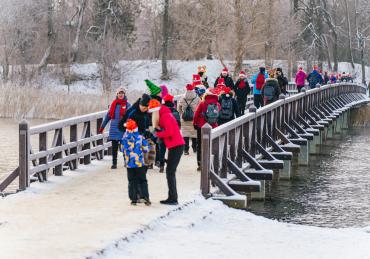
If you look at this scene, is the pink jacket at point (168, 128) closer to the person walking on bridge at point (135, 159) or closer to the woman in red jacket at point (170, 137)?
the woman in red jacket at point (170, 137)

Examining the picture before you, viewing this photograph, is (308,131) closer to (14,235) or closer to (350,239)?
(350,239)

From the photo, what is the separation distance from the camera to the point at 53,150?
15398mm

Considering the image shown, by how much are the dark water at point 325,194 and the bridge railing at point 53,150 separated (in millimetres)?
4002

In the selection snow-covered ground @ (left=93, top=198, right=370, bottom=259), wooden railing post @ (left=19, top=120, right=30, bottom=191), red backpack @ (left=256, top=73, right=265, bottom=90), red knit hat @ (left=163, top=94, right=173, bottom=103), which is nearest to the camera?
snow-covered ground @ (left=93, top=198, right=370, bottom=259)

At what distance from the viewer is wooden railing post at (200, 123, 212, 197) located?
13.8 metres

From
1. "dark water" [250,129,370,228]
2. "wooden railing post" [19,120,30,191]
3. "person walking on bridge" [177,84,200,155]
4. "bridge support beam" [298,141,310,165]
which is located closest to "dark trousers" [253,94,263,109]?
"dark water" [250,129,370,228]

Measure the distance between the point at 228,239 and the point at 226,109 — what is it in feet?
20.8

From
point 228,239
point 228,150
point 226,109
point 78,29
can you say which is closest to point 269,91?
point 226,109

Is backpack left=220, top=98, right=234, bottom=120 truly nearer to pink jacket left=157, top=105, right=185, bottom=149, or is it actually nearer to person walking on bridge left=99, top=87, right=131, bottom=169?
person walking on bridge left=99, top=87, right=131, bottom=169

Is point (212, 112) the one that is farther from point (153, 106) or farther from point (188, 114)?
point (153, 106)

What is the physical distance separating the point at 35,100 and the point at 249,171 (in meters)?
23.3

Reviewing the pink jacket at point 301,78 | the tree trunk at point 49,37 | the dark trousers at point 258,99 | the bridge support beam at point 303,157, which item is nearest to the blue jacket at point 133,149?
the dark trousers at point 258,99

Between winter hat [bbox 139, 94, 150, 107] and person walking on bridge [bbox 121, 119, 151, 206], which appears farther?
winter hat [bbox 139, 94, 150, 107]

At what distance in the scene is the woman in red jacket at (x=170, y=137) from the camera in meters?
12.7
